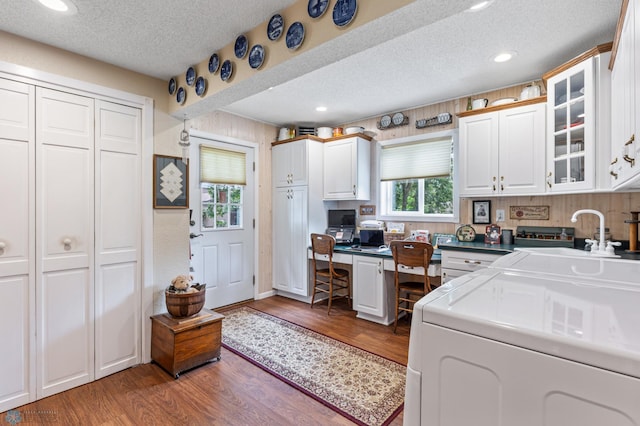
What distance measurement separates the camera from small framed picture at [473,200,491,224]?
312cm

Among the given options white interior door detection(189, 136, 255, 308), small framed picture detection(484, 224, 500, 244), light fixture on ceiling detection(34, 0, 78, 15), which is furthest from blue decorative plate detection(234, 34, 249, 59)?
small framed picture detection(484, 224, 500, 244)

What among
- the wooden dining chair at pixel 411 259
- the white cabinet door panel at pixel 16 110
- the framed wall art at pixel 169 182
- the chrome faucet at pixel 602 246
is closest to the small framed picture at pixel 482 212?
the wooden dining chair at pixel 411 259

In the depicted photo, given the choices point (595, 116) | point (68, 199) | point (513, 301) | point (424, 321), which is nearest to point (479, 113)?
point (595, 116)

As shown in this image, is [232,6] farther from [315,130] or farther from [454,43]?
[315,130]

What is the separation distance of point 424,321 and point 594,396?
32 centimetres

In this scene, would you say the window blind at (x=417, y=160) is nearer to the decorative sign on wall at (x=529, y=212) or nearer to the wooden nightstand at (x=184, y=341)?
the decorative sign on wall at (x=529, y=212)

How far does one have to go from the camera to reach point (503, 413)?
627 mm

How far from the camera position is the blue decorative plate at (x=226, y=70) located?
2.06m

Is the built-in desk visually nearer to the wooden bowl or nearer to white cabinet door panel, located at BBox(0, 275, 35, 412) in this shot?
the wooden bowl

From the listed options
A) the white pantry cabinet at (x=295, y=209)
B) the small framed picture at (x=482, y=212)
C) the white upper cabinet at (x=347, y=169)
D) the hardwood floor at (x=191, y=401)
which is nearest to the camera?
the hardwood floor at (x=191, y=401)

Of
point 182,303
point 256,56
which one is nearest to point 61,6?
point 256,56

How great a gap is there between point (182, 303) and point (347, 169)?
2.38 m

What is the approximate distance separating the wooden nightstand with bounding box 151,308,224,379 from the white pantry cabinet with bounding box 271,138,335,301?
1.61m

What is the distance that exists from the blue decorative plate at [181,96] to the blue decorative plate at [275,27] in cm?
103
